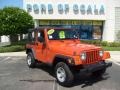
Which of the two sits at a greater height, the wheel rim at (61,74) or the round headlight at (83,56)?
the round headlight at (83,56)

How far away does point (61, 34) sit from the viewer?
1166 cm

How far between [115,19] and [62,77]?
24.4 meters

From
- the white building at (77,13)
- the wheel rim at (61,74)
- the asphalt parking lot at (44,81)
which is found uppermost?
the white building at (77,13)

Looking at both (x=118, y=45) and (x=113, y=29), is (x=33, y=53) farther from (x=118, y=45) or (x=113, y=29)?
(x=113, y=29)

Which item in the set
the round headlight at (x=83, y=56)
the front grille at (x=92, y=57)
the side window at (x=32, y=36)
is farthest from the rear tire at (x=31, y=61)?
the round headlight at (x=83, y=56)

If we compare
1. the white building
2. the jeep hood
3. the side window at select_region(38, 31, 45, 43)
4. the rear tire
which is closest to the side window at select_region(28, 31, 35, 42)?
the rear tire

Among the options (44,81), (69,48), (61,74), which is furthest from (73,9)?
(61,74)

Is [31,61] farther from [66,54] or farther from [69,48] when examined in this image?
[66,54]

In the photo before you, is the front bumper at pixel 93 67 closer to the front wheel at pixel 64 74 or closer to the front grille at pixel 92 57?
the front grille at pixel 92 57

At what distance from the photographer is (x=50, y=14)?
107ft

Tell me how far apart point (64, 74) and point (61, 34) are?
2.50 metres

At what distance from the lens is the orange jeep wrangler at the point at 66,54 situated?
30.9 ft

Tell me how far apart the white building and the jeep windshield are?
2055 cm

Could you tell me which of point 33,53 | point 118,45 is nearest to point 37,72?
point 33,53
